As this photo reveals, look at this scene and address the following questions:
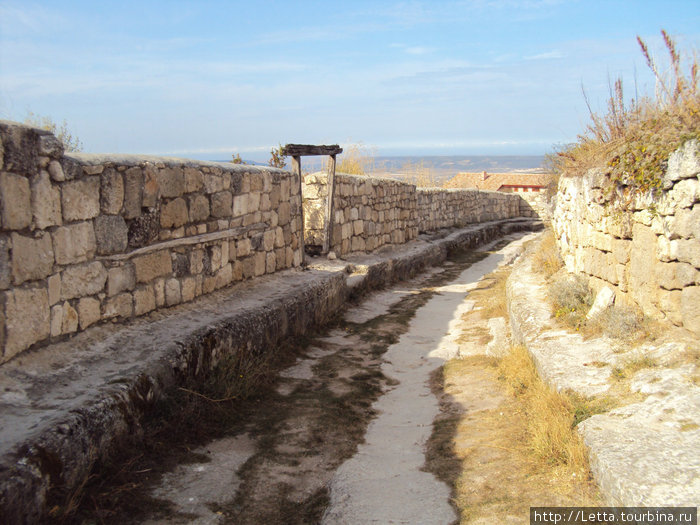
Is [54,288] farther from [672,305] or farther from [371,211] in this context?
[371,211]

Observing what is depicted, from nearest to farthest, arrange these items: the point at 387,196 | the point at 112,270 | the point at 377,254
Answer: the point at 112,270
the point at 377,254
the point at 387,196

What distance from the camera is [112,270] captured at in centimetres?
463

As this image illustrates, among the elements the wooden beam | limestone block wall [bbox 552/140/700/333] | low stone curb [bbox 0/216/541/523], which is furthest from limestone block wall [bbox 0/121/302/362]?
limestone block wall [bbox 552/140/700/333]

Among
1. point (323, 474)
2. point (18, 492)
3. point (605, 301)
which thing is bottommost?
point (323, 474)

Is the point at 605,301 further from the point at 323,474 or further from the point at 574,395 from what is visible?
the point at 323,474

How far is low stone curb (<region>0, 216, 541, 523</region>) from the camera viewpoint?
2.82 metres

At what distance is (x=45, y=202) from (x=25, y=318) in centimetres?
78

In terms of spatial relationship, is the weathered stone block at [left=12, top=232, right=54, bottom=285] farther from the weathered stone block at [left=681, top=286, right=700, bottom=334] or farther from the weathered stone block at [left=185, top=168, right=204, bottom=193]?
the weathered stone block at [left=681, top=286, right=700, bottom=334]

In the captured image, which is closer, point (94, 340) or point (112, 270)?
point (94, 340)

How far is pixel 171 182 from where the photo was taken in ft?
17.8

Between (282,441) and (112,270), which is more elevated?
(112,270)

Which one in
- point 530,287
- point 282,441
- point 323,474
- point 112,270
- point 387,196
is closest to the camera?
point 323,474

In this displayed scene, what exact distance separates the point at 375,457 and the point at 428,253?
384 inches

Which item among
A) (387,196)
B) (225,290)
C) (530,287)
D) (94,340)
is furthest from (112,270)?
(387,196)
